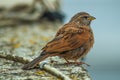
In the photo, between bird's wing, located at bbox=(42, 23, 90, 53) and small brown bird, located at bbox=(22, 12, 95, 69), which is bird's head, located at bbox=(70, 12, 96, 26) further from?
bird's wing, located at bbox=(42, 23, 90, 53)

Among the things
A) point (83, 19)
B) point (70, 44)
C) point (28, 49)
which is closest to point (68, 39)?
point (70, 44)

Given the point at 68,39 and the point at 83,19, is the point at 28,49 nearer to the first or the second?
the point at 83,19

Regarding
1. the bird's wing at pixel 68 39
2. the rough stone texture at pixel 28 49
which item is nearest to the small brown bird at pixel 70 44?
the bird's wing at pixel 68 39

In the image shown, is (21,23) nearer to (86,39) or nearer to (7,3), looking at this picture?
(7,3)

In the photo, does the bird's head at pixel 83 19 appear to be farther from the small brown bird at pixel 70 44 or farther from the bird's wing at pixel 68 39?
the bird's wing at pixel 68 39

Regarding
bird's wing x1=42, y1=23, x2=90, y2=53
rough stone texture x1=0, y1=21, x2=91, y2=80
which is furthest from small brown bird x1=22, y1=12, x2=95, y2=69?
rough stone texture x1=0, y1=21, x2=91, y2=80

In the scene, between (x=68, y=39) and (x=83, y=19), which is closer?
(x=68, y=39)

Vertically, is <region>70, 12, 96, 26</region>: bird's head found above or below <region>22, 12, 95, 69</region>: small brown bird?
above

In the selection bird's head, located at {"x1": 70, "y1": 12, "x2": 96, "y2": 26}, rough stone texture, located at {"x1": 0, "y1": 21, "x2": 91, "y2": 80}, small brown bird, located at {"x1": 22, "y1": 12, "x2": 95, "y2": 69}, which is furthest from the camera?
bird's head, located at {"x1": 70, "y1": 12, "x2": 96, "y2": 26}
